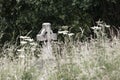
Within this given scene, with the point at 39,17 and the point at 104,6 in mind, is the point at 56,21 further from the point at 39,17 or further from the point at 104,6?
the point at 104,6

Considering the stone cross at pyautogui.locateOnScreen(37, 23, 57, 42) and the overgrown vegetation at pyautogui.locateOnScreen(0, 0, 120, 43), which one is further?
the overgrown vegetation at pyautogui.locateOnScreen(0, 0, 120, 43)

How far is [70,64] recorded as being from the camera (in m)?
4.50

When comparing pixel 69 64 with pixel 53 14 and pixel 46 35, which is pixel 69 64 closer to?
pixel 46 35

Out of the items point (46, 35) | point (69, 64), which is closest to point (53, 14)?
point (46, 35)

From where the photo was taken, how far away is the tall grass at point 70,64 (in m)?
4.26

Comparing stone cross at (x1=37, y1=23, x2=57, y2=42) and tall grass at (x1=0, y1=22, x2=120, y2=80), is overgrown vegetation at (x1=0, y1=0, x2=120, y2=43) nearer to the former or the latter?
stone cross at (x1=37, y1=23, x2=57, y2=42)

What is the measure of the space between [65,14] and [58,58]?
570 centimetres

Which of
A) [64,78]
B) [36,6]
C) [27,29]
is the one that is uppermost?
[64,78]

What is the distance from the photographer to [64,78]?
170 inches

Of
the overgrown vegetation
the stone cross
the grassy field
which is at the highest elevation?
the grassy field

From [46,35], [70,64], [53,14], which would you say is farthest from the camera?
[53,14]

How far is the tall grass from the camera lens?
14.0 feet

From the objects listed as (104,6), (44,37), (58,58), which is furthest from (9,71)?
(104,6)

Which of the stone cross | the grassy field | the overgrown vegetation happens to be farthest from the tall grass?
the overgrown vegetation
